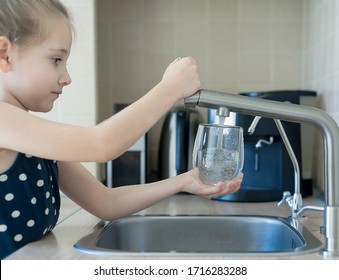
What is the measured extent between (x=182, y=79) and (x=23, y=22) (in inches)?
12.0

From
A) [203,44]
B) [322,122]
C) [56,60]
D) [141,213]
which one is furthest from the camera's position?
[203,44]

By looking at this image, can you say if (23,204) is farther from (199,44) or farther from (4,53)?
(199,44)

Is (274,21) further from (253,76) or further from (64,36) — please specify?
(64,36)

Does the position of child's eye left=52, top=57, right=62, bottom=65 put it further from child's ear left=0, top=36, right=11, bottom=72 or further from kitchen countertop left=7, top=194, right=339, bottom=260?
kitchen countertop left=7, top=194, right=339, bottom=260

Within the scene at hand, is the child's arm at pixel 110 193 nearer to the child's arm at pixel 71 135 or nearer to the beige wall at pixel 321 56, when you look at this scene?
the child's arm at pixel 71 135

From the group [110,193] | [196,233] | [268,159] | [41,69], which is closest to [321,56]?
[268,159]

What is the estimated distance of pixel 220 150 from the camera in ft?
2.85

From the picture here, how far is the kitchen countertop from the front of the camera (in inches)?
30.3

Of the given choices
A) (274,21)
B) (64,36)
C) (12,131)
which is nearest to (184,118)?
(274,21)

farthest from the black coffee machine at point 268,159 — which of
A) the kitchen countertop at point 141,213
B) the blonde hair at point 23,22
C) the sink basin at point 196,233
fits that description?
the blonde hair at point 23,22

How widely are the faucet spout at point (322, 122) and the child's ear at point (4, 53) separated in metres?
0.35

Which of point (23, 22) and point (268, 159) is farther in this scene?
point (268, 159)

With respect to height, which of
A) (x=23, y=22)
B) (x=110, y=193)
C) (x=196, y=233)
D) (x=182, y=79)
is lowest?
(x=196, y=233)

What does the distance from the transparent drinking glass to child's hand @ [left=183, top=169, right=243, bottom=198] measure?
0.6 inches
